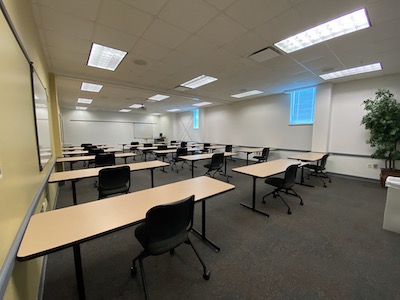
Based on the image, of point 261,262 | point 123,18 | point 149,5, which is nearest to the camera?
point 261,262

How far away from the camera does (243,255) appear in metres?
1.99

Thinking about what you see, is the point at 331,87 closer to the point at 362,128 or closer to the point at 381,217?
the point at 362,128

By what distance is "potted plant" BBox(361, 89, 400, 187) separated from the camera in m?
3.91

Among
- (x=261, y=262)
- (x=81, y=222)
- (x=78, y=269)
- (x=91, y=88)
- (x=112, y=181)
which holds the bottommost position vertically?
(x=261, y=262)

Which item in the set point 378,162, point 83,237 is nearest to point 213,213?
point 83,237

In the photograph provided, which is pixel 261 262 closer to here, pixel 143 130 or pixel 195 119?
pixel 195 119

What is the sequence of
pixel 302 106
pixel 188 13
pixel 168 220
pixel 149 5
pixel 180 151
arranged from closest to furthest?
pixel 168 220 < pixel 149 5 < pixel 188 13 < pixel 180 151 < pixel 302 106

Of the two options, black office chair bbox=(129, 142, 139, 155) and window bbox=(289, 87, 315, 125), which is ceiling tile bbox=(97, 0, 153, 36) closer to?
window bbox=(289, 87, 315, 125)

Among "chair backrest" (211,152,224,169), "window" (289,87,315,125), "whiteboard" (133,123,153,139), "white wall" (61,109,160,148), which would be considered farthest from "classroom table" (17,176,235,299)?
"whiteboard" (133,123,153,139)

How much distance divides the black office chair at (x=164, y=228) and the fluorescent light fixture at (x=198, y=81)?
4.17 m

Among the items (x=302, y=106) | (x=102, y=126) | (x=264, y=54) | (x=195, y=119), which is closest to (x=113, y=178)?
(x=264, y=54)

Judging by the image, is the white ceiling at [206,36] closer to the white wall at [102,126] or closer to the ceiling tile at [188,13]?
the ceiling tile at [188,13]

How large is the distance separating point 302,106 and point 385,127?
2541mm

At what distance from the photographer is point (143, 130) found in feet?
43.5
